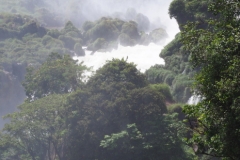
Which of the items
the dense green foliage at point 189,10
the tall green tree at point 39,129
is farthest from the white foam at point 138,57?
the tall green tree at point 39,129

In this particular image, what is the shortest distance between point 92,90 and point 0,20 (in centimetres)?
5639

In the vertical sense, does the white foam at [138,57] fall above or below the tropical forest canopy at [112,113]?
above

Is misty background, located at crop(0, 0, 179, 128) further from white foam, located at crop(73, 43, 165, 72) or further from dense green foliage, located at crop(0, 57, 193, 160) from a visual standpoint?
dense green foliage, located at crop(0, 57, 193, 160)

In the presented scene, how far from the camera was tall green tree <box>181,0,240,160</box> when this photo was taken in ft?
24.2

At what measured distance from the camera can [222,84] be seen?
24.5 feet

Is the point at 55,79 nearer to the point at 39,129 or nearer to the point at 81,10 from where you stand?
the point at 39,129

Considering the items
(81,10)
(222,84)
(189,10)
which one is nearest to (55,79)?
(189,10)

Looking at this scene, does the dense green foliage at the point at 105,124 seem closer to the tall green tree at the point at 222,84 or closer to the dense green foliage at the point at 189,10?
the dense green foliage at the point at 189,10

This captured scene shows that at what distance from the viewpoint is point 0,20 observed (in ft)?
259

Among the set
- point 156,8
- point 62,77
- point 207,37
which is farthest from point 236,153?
point 156,8

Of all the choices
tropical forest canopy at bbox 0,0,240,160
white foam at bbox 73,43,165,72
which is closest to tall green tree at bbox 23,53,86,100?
tropical forest canopy at bbox 0,0,240,160

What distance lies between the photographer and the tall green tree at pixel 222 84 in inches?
290

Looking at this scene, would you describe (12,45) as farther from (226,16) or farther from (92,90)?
(226,16)

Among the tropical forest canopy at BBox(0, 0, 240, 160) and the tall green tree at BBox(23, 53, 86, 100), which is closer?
the tropical forest canopy at BBox(0, 0, 240, 160)
